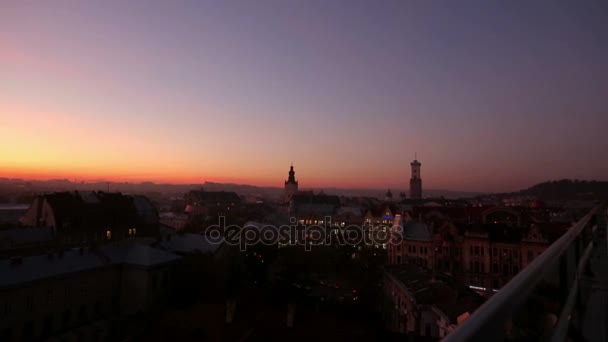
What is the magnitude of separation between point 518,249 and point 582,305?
3843 centimetres

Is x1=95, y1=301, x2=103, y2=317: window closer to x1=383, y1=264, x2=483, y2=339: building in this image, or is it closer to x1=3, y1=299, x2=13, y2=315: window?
x1=3, y1=299, x2=13, y2=315: window

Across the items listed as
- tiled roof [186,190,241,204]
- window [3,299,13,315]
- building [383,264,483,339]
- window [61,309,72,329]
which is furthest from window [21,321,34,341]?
tiled roof [186,190,241,204]

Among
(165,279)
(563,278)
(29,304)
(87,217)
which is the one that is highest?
(563,278)

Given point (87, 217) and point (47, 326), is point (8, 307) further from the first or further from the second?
point (87, 217)

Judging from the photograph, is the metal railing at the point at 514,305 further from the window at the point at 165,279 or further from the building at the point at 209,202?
the building at the point at 209,202

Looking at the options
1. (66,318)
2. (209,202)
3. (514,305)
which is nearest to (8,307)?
(66,318)

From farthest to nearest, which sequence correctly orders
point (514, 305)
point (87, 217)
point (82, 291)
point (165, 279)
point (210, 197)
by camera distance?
1. point (210, 197)
2. point (87, 217)
3. point (165, 279)
4. point (82, 291)
5. point (514, 305)

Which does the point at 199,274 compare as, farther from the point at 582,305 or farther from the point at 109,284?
the point at 582,305

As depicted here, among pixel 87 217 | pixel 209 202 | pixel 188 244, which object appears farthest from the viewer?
pixel 209 202

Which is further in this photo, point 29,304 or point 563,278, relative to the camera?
point 29,304

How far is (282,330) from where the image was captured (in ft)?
82.4

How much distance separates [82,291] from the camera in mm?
26719

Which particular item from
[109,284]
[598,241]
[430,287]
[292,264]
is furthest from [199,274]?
[598,241]

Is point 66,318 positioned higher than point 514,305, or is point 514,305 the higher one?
point 514,305
